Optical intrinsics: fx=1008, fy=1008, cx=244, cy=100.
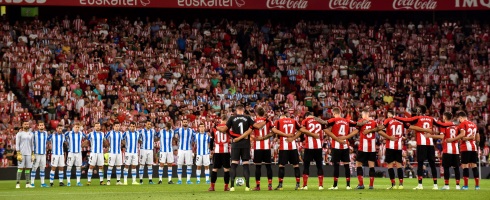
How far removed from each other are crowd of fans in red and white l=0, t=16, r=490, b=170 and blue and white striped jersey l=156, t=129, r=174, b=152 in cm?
508

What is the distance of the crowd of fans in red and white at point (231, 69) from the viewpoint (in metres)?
44.0

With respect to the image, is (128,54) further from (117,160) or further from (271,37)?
(117,160)

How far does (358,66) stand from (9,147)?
19207 millimetres

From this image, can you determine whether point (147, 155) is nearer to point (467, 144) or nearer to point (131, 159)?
point (131, 159)

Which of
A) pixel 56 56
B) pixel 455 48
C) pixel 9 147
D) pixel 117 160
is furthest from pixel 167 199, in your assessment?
pixel 455 48

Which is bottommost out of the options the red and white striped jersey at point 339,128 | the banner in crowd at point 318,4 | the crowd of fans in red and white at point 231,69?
the red and white striped jersey at point 339,128

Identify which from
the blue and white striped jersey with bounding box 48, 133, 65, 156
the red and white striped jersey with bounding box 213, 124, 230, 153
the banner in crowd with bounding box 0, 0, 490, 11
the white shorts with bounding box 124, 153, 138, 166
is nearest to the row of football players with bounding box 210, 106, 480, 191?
the red and white striped jersey with bounding box 213, 124, 230, 153

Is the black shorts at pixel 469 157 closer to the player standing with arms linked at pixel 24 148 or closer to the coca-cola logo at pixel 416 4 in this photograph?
the player standing with arms linked at pixel 24 148

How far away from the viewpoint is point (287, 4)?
163ft

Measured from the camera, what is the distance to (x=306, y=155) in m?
28.8

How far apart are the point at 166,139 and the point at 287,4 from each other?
1535cm

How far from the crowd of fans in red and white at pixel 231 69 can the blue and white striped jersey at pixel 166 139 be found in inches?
200

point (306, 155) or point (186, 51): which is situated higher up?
point (186, 51)

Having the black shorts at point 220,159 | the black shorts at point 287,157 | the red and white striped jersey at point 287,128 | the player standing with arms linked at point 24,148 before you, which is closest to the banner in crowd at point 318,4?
the player standing with arms linked at point 24,148
